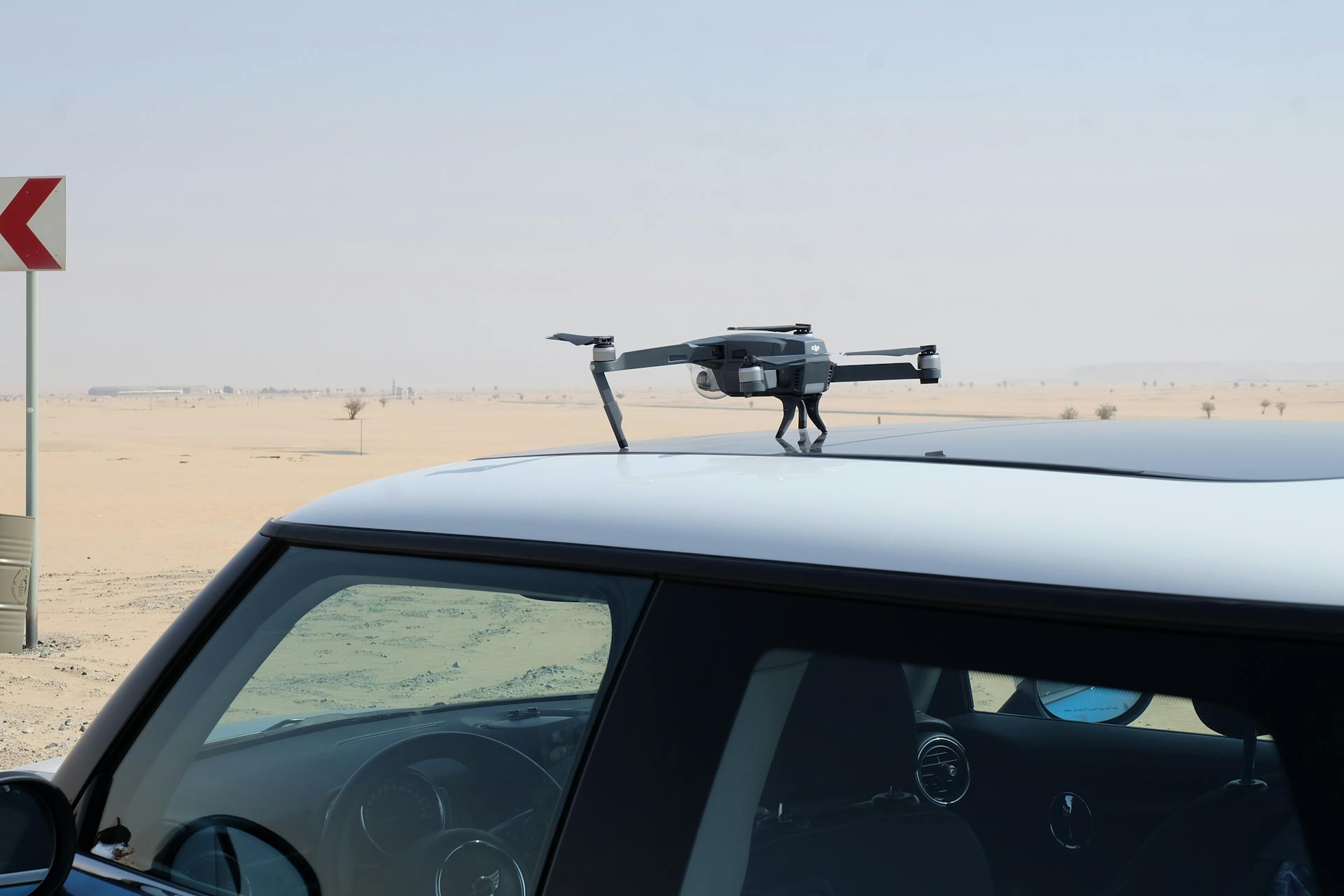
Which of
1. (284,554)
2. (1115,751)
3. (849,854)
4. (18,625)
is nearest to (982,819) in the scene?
(849,854)

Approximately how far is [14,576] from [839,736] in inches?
314

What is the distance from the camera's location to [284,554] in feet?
5.73

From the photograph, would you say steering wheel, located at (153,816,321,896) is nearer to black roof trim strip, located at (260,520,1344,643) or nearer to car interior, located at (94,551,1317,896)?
car interior, located at (94,551,1317,896)

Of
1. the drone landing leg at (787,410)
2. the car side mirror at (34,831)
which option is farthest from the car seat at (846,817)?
the car side mirror at (34,831)

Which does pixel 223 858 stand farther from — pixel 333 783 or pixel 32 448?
pixel 32 448

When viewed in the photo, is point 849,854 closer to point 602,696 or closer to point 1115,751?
point 602,696

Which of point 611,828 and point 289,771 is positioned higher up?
point 611,828

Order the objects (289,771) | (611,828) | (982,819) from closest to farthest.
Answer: (611,828), (982,819), (289,771)

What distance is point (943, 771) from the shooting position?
197 cm

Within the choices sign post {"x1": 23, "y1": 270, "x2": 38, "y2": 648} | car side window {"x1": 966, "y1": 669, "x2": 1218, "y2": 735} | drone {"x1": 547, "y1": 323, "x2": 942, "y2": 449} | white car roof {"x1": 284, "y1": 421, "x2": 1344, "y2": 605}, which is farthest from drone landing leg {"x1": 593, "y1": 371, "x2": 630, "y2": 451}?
sign post {"x1": 23, "y1": 270, "x2": 38, "y2": 648}

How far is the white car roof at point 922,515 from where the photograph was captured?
109 cm

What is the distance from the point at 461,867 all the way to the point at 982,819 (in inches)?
26.6

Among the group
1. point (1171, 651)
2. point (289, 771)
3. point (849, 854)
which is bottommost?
point (289, 771)

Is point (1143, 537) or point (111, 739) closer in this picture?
point (1143, 537)
